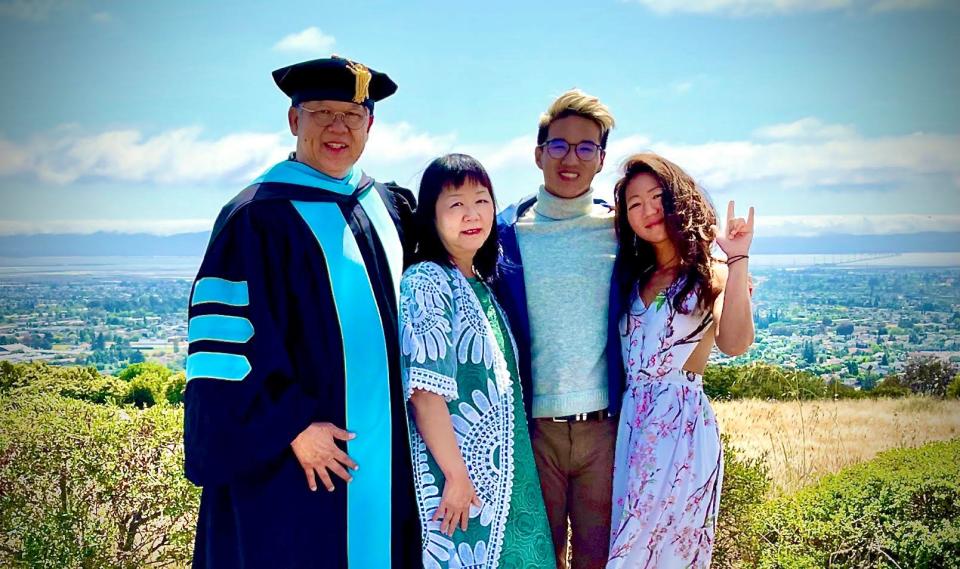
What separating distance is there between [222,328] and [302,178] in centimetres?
61

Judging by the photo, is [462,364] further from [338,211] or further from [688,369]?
[688,369]

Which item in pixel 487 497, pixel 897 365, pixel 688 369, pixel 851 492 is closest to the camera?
pixel 487 497

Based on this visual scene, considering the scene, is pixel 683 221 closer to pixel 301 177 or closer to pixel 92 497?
pixel 301 177

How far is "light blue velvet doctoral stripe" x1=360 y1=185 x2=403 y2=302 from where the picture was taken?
2.83m

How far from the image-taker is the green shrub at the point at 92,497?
420 centimetres

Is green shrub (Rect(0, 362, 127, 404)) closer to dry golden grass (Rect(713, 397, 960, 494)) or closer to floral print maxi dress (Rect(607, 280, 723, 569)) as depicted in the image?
floral print maxi dress (Rect(607, 280, 723, 569))

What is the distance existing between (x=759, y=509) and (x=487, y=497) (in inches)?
81.8

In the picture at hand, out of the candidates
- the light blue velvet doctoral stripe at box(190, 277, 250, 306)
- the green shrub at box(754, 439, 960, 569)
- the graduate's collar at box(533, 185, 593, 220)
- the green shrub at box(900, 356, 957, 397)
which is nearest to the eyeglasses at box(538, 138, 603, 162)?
the graduate's collar at box(533, 185, 593, 220)

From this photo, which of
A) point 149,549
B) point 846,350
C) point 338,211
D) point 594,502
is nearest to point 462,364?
point 338,211

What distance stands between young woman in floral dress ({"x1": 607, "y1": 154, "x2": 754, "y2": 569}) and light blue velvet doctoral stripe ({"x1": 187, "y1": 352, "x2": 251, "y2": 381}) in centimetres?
140

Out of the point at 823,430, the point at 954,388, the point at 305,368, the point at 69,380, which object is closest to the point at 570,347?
the point at 305,368

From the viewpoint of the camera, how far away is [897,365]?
8.87 metres

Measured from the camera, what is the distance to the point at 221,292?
2.56m

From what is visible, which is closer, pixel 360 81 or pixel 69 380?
pixel 360 81
